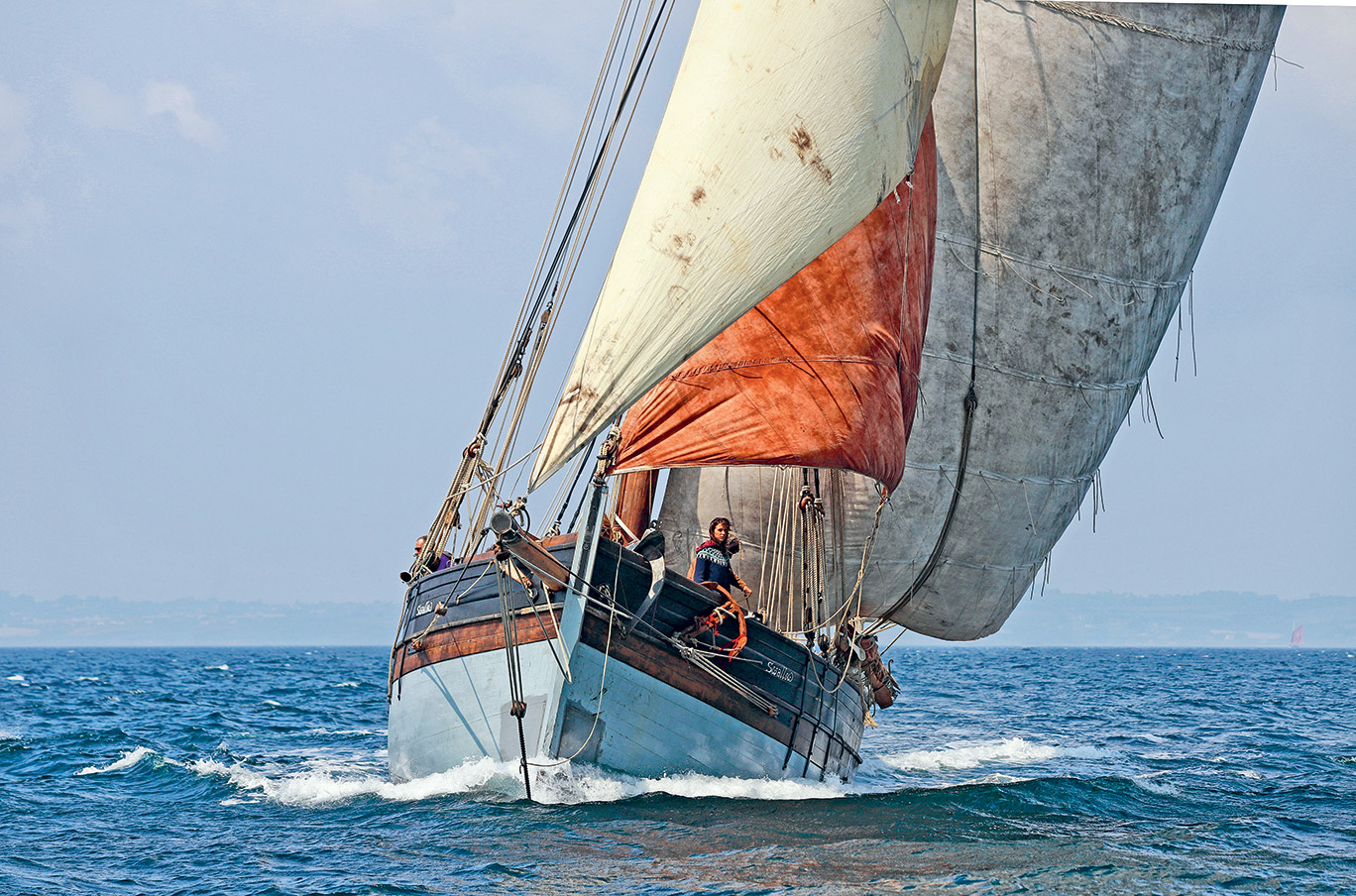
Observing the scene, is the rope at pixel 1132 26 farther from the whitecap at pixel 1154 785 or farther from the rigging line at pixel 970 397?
the whitecap at pixel 1154 785

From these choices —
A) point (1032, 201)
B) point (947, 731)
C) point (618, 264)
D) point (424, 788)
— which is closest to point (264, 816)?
point (424, 788)

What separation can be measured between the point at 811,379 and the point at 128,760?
10503mm

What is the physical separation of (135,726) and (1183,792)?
1724cm

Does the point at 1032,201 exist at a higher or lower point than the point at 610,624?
higher

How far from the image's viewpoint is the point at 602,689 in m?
11.0

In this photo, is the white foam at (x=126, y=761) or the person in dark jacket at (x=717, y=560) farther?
the white foam at (x=126, y=761)

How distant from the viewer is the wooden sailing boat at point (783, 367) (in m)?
10.2

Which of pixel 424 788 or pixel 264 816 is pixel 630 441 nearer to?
pixel 424 788

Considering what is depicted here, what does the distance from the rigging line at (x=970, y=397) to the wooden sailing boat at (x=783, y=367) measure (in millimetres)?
52

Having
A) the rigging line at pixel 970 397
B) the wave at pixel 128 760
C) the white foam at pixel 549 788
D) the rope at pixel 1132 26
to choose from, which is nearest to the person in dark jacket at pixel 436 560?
the white foam at pixel 549 788

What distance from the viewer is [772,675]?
39.7 ft

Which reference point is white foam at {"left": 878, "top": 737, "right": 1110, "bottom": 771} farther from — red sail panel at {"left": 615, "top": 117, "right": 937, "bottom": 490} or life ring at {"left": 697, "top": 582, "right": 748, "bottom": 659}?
life ring at {"left": 697, "top": 582, "right": 748, "bottom": 659}

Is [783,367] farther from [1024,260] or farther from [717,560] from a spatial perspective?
[1024,260]

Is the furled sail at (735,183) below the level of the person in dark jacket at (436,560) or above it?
above
